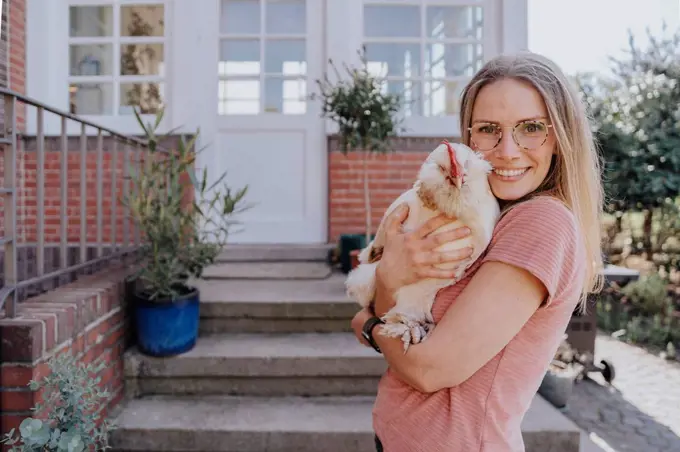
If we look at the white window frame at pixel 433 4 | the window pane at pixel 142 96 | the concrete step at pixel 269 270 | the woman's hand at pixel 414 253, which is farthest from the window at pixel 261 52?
the woman's hand at pixel 414 253

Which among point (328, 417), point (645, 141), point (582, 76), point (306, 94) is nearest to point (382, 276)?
point (328, 417)

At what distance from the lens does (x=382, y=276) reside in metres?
1.21

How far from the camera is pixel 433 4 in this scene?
16.6 ft

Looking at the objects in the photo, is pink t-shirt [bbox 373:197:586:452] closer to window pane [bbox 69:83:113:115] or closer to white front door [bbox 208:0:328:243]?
white front door [bbox 208:0:328:243]

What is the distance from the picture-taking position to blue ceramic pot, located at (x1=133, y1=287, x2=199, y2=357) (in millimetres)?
2883

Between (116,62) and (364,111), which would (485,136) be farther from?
(116,62)

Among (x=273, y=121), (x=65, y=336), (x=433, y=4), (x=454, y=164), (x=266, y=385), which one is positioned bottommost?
(x=266, y=385)

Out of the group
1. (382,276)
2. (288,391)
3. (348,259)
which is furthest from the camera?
(348,259)

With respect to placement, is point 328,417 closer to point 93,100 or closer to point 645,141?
point 93,100

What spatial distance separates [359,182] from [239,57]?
1.68 m

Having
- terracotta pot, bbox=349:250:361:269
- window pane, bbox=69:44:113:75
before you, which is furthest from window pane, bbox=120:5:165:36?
terracotta pot, bbox=349:250:361:269

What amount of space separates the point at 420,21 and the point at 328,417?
153 inches

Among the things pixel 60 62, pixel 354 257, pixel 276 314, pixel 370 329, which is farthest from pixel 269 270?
pixel 370 329

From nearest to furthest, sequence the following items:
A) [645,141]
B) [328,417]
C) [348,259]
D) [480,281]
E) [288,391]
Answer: [480,281], [328,417], [288,391], [348,259], [645,141]
